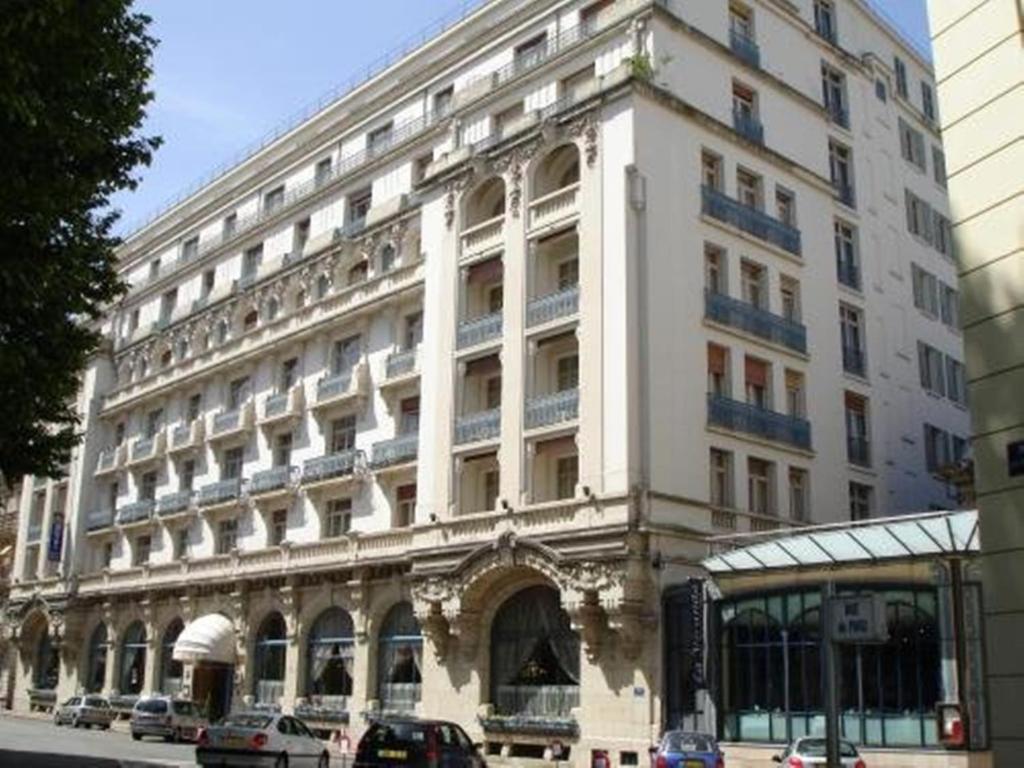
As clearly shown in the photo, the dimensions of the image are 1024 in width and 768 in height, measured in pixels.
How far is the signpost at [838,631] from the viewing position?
9.31m

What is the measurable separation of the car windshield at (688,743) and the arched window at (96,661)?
35.1 meters

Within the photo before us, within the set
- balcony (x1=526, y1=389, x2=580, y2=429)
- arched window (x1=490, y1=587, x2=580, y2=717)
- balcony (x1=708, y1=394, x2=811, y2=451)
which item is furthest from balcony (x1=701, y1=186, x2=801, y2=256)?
arched window (x1=490, y1=587, x2=580, y2=717)

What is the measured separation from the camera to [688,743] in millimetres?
23938

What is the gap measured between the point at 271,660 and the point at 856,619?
35069mm

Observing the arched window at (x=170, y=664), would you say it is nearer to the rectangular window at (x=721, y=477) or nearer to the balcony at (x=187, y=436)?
the balcony at (x=187, y=436)

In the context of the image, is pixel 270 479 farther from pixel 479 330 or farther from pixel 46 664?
pixel 46 664

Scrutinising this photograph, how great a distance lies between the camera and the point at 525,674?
31.8 m

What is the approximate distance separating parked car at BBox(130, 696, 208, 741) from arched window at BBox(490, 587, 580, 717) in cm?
1300

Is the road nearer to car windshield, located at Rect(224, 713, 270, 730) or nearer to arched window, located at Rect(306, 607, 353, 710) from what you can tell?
car windshield, located at Rect(224, 713, 270, 730)

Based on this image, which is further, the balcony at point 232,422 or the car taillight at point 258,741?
the balcony at point 232,422

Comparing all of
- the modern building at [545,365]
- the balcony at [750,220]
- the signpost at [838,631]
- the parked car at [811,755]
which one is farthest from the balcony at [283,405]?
the signpost at [838,631]

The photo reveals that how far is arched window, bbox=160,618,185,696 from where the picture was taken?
46.5 metres

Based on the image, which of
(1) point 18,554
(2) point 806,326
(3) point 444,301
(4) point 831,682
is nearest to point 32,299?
(4) point 831,682

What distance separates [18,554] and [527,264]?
128 ft
